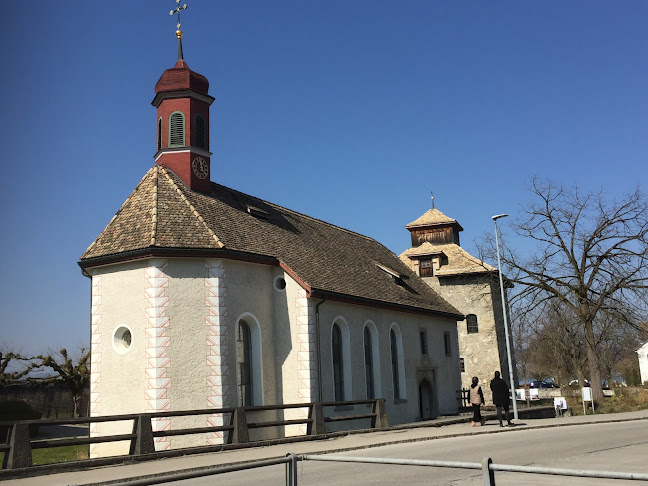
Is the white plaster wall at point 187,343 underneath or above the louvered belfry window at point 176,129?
underneath

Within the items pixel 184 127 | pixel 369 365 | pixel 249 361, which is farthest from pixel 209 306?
pixel 369 365

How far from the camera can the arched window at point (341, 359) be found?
80.4 feet

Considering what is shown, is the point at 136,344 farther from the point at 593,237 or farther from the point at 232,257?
the point at 593,237

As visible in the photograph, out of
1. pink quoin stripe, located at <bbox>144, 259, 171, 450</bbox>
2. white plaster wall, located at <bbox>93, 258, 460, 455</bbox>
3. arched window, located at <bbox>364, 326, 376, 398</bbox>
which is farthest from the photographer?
arched window, located at <bbox>364, 326, 376, 398</bbox>

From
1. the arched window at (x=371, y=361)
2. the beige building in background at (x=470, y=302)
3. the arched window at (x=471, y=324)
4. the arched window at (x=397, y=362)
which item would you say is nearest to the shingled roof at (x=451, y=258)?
the beige building in background at (x=470, y=302)

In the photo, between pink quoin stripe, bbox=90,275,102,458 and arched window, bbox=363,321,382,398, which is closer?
pink quoin stripe, bbox=90,275,102,458

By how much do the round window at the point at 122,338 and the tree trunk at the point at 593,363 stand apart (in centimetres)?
2343

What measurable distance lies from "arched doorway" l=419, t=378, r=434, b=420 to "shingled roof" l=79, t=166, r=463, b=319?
3.61 meters

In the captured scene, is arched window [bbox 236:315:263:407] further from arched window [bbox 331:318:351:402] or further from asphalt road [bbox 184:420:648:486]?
asphalt road [bbox 184:420:648:486]

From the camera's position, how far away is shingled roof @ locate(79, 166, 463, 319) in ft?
68.8

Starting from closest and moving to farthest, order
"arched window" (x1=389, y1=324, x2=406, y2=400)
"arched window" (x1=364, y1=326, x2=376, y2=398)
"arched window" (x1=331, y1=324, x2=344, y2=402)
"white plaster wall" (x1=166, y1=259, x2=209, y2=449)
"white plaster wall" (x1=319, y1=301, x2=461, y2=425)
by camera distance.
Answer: "white plaster wall" (x1=166, y1=259, x2=209, y2=449) → "white plaster wall" (x1=319, y1=301, x2=461, y2=425) → "arched window" (x1=331, y1=324, x2=344, y2=402) → "arched window" (x1=364, y1=326, x2=376, y2=398) → "arched window" (x1=389, y1=324, x2=406, y2=400)

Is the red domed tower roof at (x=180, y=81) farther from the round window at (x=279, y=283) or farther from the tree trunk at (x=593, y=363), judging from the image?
the tree trunk at (x=593, y=363)

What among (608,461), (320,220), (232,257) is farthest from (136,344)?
(320,220)

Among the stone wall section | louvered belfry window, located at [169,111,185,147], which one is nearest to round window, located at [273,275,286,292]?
louvered belfry window, located at [169,111,185,147]
